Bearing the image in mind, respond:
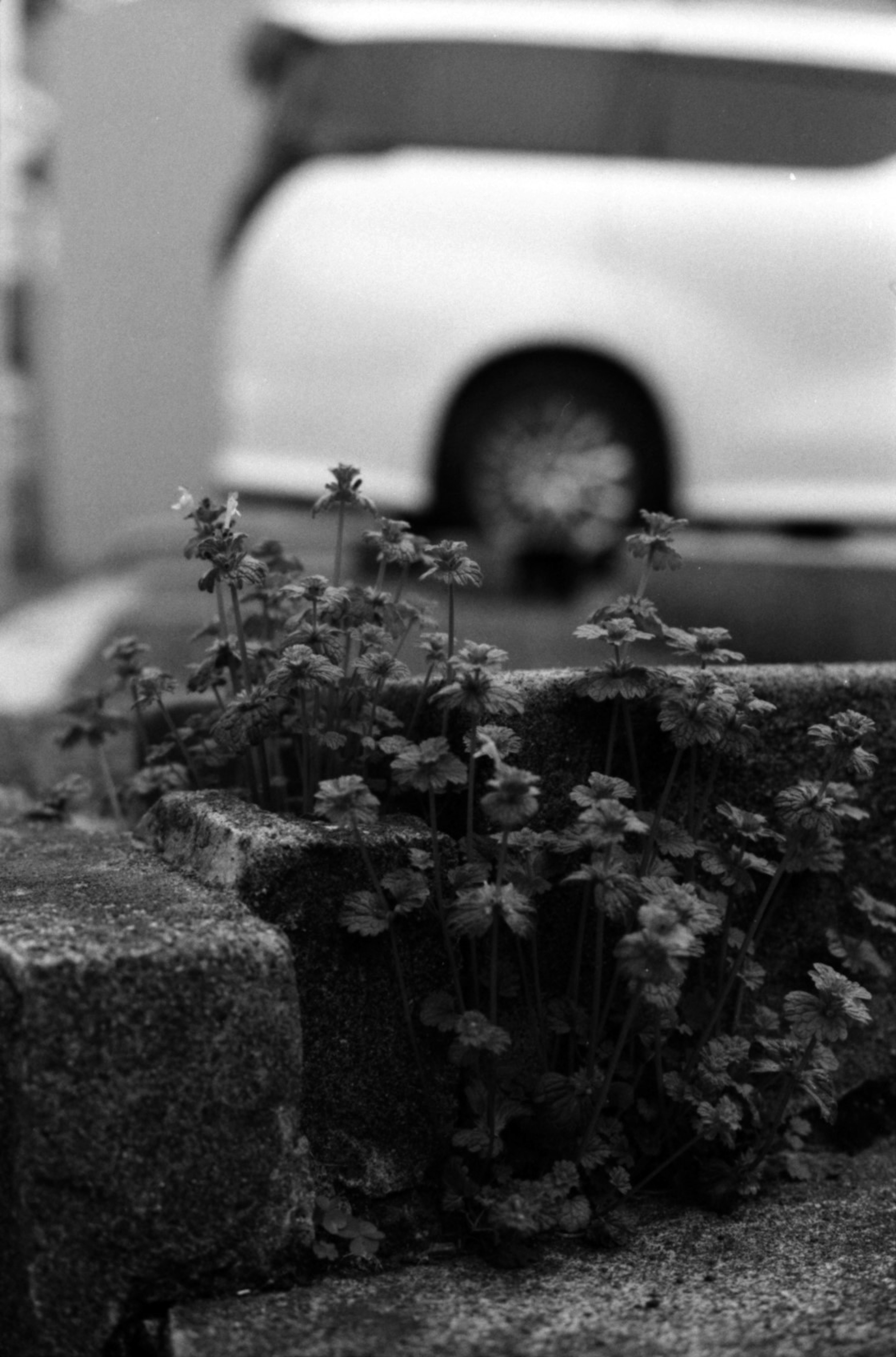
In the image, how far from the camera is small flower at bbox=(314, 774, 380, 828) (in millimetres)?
1786

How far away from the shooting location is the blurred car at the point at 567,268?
525 cm

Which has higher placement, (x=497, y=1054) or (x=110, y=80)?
(x=110, y=80)

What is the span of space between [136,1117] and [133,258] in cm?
746

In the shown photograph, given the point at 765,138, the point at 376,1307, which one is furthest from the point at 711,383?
the point at 376,1307

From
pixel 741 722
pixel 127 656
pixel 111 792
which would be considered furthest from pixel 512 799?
pixel 111 792

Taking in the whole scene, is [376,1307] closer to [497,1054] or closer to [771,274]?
[497,1054]

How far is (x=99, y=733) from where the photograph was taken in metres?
2.44

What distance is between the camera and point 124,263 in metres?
Result: 8.47

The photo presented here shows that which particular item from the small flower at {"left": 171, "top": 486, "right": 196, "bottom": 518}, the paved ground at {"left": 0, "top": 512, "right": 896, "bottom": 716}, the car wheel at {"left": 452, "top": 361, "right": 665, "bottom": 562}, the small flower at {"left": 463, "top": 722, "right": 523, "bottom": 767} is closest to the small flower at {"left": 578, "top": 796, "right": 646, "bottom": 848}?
the small flower at {"left": 463, "top": 722, "right": 523, "bottom": 767}

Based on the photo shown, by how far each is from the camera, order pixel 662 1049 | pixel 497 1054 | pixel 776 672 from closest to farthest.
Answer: pixel 497 1054, pixel 662 1049, pixel 776 672

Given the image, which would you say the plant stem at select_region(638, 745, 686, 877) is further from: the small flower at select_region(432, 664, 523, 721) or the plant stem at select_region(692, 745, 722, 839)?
the small flower at select_region(432, 664, 523, 721)

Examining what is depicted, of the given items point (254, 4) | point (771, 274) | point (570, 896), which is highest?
point (254, 4)

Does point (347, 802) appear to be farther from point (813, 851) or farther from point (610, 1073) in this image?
point (813, 851)

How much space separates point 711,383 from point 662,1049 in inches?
145
